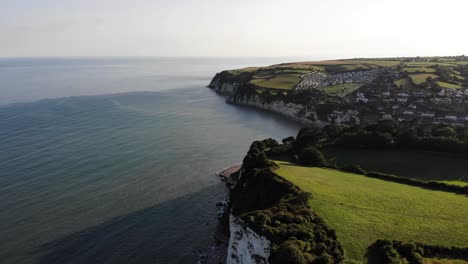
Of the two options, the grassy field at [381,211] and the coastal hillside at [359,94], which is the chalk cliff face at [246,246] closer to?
the grassy field at [381,211]

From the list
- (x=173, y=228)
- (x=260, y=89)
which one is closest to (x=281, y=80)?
(x=260, y=89)

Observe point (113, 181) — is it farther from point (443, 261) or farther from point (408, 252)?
point (443, 261)

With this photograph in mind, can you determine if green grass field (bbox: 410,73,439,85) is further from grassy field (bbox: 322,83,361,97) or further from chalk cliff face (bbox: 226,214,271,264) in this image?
chalk cliff face (bbox: 226,214,271,264)

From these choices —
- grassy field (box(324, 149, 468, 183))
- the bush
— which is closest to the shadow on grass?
the bush

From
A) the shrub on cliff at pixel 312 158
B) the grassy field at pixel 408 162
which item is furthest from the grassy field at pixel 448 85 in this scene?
the shrub on cliff at pixel 312 158

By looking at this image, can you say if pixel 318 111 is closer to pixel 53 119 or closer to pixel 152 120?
pixel 152 120

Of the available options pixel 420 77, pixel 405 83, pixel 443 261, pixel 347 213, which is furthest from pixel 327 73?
pixel 443 261

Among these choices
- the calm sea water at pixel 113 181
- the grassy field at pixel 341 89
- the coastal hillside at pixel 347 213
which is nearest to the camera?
the coastal hillside at pixel 347 213
